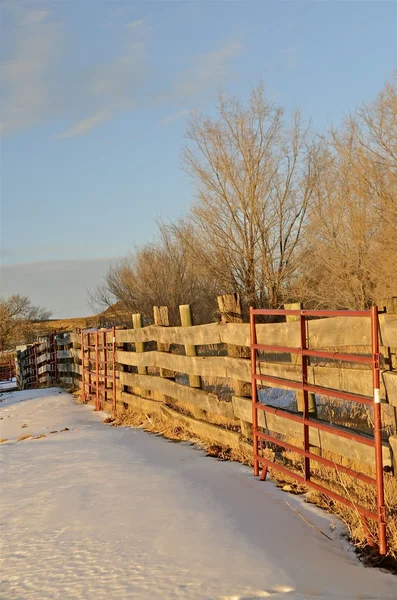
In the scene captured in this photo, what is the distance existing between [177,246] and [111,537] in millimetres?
30603

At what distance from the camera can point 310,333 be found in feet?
20.5

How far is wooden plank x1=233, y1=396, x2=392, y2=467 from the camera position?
5383mm

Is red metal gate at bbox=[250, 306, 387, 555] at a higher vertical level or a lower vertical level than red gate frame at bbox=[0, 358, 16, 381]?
higher

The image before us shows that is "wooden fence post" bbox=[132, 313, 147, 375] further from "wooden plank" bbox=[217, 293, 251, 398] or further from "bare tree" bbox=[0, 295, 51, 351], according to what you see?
"bare tree" bbox=[0, 295, 51, 351]

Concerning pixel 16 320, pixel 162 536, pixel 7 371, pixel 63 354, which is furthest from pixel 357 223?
pixel 16 320

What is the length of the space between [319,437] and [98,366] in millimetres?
8936

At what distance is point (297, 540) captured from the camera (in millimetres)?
4887

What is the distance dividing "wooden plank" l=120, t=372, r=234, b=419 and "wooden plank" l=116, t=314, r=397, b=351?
71cm

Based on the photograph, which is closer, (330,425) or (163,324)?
(330,425)

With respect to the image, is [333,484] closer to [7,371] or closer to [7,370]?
[7,371]

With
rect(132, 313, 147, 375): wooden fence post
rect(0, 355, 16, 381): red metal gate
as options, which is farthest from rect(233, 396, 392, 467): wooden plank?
rect(0, 355, 16, 381): red metal gate

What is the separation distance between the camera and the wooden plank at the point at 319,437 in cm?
538

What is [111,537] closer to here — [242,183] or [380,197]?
[380,197]

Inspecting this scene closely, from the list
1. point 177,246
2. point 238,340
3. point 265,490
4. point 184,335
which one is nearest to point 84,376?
point 184,335
